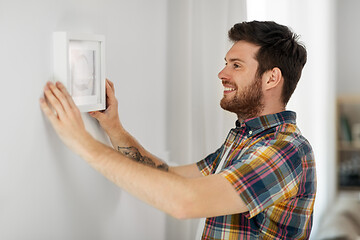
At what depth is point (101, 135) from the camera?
147cm

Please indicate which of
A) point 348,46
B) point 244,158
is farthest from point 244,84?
point 348,46

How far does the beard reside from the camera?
1528 millimetres

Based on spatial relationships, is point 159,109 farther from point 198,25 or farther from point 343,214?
point 343,214

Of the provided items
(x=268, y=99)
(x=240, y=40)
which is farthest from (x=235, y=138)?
(x=240, y=40)

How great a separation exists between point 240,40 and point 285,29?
0.14 metres

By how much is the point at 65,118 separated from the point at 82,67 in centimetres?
19

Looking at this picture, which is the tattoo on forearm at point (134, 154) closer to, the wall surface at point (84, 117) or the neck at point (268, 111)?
the wall surface at point (84, 117)

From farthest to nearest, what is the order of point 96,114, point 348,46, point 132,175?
point 348,46, point 96,114, point 132,175

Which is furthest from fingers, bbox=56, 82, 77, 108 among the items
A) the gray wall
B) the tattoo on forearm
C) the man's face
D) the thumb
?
the gray wall

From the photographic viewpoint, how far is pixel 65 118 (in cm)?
114

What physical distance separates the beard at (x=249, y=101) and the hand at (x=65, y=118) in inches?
21.9

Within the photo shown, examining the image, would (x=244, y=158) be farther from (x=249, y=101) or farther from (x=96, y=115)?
(x=96, y=115)

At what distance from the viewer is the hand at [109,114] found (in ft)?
4.65

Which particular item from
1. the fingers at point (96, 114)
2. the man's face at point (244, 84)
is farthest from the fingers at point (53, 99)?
the man's face at point (244, 84)
